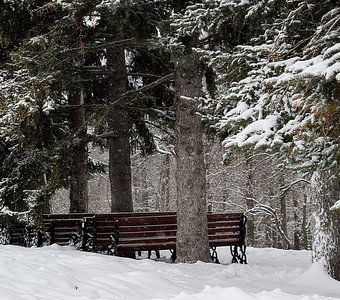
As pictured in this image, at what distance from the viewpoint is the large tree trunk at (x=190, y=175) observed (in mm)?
8398

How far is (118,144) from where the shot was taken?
11836 millimetres

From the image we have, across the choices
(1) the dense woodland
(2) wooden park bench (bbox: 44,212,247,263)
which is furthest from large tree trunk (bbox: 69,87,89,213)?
(2) wooden park bench (bbox: 44,212,247,263)

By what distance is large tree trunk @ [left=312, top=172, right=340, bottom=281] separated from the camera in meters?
7.16

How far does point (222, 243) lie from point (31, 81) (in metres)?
5.24

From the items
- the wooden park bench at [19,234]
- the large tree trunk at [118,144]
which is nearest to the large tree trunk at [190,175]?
the large tree trunk at [118,144]

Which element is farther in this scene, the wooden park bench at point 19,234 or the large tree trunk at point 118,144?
the large tree trunk at point 118,144

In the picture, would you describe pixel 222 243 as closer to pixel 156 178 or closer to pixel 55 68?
pixel 55 68

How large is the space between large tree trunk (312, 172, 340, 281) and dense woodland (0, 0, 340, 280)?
0.02 meters

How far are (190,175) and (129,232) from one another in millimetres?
1913

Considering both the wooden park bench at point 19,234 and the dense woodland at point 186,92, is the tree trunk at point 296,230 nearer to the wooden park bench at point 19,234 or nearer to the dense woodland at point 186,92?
the dense woodland at point 186,92

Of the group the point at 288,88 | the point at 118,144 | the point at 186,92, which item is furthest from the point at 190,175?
the point at 118,144

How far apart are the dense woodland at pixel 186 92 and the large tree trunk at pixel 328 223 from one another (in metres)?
0.02

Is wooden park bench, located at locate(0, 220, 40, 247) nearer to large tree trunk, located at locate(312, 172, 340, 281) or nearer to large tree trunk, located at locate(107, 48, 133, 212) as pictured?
large tree trunk, located at locate(107, 48, 133, 212)

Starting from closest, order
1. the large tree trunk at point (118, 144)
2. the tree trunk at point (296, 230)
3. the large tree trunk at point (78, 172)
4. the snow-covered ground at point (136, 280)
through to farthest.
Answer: the snow-covered ground at point (136, 280) → the large tree trunk at point (118, 144) → the large tree trunk at point (78, 172) → the tree trunk at point (296, 230)
